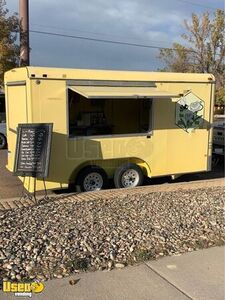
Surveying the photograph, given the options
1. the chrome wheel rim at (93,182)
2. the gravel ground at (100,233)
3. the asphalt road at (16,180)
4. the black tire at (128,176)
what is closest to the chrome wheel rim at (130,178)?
the black tire at (128,176)

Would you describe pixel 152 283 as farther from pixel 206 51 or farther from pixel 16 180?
pixel 206 51

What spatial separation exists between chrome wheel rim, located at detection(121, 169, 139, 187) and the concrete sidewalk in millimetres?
4482

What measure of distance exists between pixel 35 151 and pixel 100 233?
277cm

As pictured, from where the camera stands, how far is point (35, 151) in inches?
309

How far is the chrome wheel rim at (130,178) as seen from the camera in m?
9.48

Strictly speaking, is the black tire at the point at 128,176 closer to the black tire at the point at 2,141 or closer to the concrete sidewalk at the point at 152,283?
the concrete sidewalk at the point at 152,283

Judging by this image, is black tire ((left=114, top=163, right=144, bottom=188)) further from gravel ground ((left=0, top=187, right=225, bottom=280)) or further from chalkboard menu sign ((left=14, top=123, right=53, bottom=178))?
chalkboard menu sign ((left=14, top=123, right=53, bottom=178))

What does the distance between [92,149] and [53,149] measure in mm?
875

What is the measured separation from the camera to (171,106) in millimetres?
9664

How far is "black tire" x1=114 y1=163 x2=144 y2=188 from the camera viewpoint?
Result: 9359 mm

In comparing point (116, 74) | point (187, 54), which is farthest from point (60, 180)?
point (187, 54)

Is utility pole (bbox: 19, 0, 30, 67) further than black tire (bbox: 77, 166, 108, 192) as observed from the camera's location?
Yes

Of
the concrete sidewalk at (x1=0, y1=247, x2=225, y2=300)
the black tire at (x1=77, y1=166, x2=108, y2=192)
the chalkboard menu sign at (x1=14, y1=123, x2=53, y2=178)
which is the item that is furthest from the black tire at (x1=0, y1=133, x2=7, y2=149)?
the concrete sidewalk at (x1=0, y1=247, x2=225, y2=300)

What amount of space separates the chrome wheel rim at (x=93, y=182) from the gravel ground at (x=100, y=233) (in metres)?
1.56
